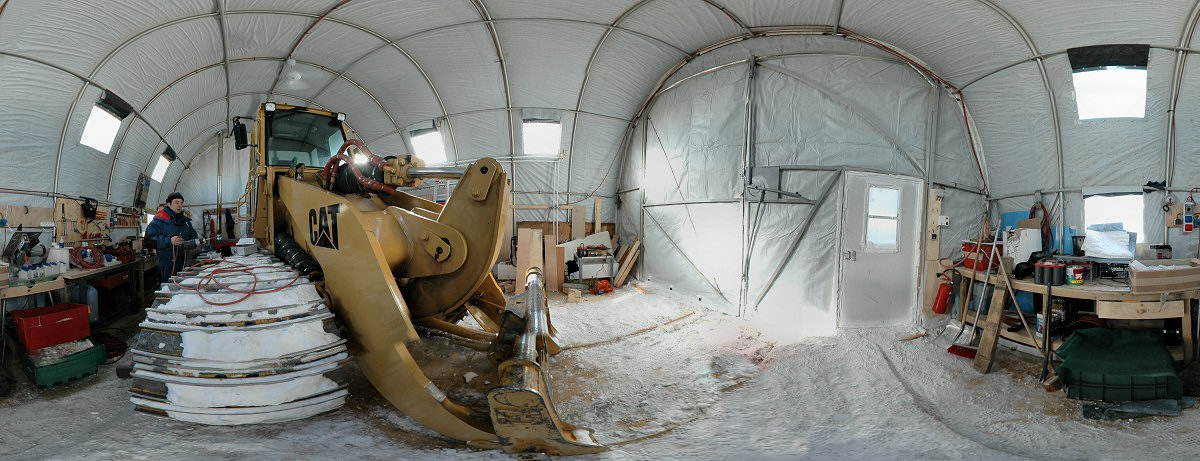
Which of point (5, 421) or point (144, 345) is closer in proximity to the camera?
point (144, 345)

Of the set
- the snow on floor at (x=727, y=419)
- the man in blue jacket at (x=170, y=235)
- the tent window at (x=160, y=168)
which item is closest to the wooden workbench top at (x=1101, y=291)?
the snow on floor at (x=727, y=419)

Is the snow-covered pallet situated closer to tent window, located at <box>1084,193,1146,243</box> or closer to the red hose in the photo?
the red hose

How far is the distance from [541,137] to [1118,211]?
8702 millimetres

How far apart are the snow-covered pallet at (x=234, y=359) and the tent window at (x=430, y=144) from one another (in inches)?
270

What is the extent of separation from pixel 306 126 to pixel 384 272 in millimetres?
3178

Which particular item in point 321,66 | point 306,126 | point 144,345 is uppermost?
point 321,66

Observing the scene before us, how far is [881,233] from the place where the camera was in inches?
241

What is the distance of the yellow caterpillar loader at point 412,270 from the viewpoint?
2.54 metres

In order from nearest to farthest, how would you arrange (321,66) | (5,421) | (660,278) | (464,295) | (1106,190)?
(5,421) → (464,295) → (1106,190) → (321,66) → (660,278)

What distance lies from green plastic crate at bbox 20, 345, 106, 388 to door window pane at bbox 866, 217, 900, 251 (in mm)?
8776

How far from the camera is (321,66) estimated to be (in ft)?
24.6

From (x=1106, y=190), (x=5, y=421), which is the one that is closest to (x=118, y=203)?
(x=5, y=421)

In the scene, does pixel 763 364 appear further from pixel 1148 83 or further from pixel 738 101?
pixel 1148 83

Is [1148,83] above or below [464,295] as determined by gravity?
above
